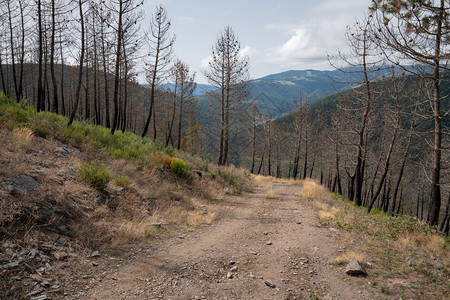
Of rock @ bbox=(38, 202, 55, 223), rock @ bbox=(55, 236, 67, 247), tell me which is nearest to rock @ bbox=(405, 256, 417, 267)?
rock @ bbox=(55, 236, 67, 247)

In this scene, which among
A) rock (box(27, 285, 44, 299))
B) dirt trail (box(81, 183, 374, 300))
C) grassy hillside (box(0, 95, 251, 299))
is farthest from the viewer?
grassy hillside (box(0, 95, 251, 299))

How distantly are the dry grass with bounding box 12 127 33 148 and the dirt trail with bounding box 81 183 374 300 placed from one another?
5184 mm

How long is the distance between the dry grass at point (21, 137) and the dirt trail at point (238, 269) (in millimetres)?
5184

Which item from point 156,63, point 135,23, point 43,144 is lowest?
point 43,144

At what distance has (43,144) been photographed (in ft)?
28.2

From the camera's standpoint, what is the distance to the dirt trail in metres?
3.87

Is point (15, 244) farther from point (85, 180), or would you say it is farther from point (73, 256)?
point (85, 180)

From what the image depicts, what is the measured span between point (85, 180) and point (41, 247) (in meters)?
2.83

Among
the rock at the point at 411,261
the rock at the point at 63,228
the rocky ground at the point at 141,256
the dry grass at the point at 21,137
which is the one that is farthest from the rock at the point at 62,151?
the rock at the point at 411,261

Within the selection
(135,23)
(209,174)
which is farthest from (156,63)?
(209,174)

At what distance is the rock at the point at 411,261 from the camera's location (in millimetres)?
4906

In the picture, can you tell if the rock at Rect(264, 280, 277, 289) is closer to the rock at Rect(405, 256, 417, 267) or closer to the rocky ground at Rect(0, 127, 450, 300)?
the rocky ground at Rect(0, 127, 450, 300)

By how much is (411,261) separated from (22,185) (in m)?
8.12

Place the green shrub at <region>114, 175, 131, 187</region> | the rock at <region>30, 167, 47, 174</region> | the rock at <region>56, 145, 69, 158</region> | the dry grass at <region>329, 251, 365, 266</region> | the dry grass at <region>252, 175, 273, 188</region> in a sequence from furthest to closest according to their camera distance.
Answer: the dry grass at <region>252, 175, 273, 188</region> < the rock at <region>56, 145, 69, 158</region> < the green shrub at <region>114, 175, 131, 187</region> < the rock at <region>30, 167, 47, 174</region> < the dry grass at <region>329, 251, 365, 266</region>
